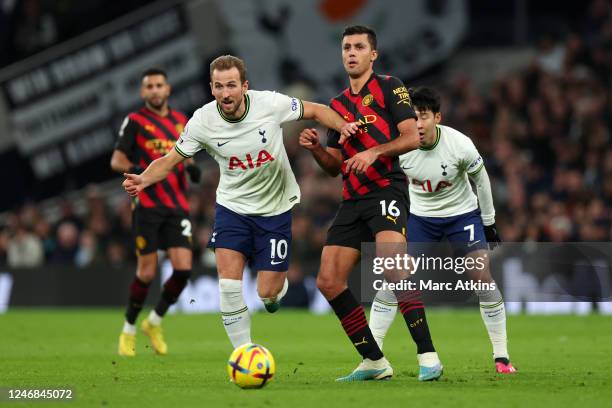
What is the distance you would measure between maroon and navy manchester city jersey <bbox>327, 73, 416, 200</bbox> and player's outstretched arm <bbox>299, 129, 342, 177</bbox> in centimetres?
6

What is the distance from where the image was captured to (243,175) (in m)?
9.59

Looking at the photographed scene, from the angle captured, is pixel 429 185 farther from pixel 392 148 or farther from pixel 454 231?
pixel 392 148

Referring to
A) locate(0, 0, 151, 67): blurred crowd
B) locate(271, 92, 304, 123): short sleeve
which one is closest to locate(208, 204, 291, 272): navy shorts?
locate(271, 92, 304, 123): short sleeve

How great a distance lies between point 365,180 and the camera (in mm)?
9469

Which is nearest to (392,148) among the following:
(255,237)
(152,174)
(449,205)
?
(255,237)

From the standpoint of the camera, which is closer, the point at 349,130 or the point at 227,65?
the point at 349,130

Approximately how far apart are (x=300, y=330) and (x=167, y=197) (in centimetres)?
429

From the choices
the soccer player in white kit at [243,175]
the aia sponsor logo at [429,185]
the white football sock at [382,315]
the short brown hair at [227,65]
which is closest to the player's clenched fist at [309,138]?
the soccer player in white kit at [243,175]

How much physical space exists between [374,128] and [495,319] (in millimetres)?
2141

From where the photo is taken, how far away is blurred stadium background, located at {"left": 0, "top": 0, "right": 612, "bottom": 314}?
71.0 ft

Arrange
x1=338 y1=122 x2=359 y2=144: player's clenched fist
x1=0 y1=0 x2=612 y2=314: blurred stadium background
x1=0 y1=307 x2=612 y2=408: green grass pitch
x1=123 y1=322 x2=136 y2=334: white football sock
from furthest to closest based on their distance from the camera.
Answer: x1=0 y1=0 x2=612 y2=314: blurred stadium background → x1=123 y1=322 x2=136 y2=334: white football sock → x1=338 y1=122 x2=359 y2=144: player's clenched fist → x1=0 y1=307 x2=612 y2=408: green grass pitch

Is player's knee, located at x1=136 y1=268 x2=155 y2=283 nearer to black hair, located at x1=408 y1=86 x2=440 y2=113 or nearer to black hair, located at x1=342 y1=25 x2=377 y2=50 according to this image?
black hair, located at x1=408 y1=86 x2=440 y2=113

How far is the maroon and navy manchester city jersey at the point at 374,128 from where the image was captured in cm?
937

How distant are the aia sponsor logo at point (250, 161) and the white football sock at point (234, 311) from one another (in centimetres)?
90
